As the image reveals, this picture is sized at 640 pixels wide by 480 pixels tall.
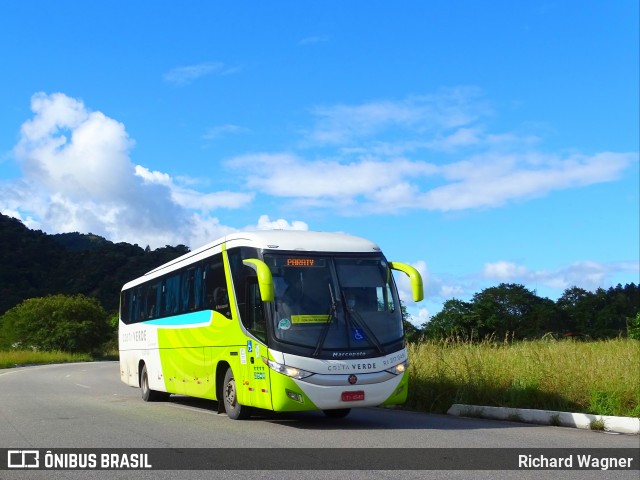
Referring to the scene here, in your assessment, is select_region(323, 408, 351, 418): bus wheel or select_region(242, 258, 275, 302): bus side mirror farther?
select_region(323, 408, 351, 418): bus wheel

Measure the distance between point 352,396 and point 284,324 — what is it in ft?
5.23

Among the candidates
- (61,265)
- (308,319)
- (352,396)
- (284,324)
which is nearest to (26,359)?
(284,324)

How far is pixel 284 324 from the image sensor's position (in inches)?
505

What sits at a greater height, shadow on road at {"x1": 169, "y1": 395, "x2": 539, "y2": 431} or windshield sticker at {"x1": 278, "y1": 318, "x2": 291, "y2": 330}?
windshield sticker at {"x1": 278, "y1": 318, "x2": 291, "y2": 330}

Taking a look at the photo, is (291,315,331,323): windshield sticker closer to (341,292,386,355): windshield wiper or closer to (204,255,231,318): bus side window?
(341,292,386,355): windshield wiper

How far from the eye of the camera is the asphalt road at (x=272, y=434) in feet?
28.1

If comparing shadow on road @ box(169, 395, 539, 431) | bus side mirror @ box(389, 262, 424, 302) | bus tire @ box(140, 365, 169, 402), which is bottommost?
shadow on road @ box(169, 395, 539, 431)

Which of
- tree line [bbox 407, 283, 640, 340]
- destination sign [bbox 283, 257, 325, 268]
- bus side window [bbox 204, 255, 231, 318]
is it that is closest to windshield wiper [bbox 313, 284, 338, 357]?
destination sign [bbox 283, 257, 325, 268]

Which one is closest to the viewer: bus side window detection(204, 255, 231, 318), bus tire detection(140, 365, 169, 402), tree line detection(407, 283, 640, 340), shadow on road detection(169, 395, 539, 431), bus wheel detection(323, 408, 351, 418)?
shadow on road detection(169, 395, 539, 431)

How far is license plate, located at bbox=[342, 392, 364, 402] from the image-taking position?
41.4 ft

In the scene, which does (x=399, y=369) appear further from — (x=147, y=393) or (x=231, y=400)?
(x=147, y=393)

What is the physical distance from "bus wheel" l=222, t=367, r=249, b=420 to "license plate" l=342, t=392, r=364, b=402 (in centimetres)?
237

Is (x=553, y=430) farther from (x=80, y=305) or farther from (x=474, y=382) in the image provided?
(x=80, y=305)

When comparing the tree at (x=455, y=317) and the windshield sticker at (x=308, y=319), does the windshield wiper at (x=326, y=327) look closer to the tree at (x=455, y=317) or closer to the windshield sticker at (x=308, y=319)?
the windshield sticker at (x=308, y=319)
